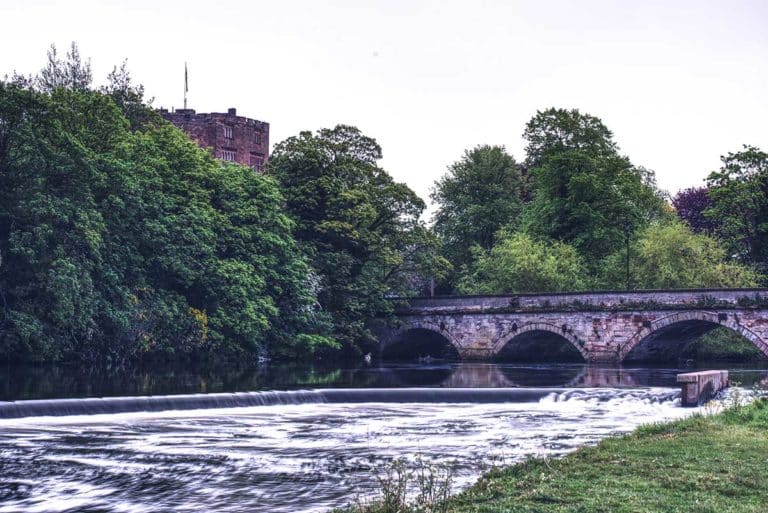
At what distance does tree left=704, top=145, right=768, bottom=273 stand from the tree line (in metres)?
Result: 0.12

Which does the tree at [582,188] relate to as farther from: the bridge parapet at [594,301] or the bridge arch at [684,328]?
the bridge arch at [684,328]

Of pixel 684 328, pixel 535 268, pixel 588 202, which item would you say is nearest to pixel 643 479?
pixel 684 328

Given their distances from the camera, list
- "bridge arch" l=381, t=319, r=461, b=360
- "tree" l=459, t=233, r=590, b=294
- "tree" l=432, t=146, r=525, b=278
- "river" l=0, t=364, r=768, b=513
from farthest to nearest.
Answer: "tree" l=432, t=146, r=525, b=278, "tree" l=459, t=233, r=590, b=294, "bridge arch" l=381, t=319, r=461, b=360, "river" l=0, t=364, r=768, b=513

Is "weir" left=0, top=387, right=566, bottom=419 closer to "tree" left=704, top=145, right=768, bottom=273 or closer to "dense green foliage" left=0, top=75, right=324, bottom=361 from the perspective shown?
"dense green foliage" left=0, top=75, right=324, bottom=361

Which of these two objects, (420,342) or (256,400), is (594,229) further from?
(256,400)

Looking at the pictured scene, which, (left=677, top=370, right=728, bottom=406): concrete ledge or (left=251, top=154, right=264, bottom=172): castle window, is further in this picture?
(left=251, top=154, right=264, bottom=172): castle window

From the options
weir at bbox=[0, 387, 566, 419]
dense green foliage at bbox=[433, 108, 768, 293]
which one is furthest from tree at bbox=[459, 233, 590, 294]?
weir at bbox=[0, 387, 566, 419]

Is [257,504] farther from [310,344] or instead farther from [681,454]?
[310,344]

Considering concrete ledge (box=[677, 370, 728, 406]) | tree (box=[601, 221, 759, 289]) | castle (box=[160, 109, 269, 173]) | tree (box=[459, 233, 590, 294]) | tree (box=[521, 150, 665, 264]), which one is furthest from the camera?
castle (box=[160, 109, 269, 173])

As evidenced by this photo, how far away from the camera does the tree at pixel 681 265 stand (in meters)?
51.7

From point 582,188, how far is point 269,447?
130ft

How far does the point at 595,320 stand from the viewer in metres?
48.1

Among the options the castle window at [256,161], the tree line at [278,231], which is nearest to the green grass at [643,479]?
the tree line at [278,231]

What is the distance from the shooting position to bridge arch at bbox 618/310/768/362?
43.9 metres
